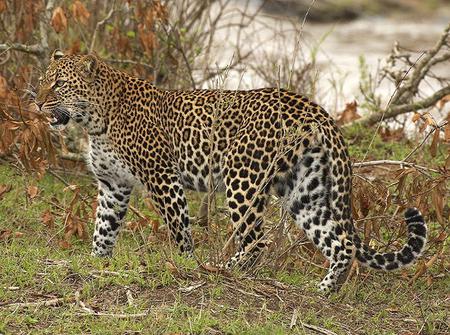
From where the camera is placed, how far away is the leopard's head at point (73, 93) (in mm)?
8609

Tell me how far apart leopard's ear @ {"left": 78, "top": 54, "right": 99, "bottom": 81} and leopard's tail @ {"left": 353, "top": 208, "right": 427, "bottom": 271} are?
2.52 m

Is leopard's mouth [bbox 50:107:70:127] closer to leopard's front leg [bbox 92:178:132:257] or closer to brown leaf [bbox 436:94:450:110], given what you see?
leopard's front leg [bbox 92:178:132:257]

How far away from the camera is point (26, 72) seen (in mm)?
10852

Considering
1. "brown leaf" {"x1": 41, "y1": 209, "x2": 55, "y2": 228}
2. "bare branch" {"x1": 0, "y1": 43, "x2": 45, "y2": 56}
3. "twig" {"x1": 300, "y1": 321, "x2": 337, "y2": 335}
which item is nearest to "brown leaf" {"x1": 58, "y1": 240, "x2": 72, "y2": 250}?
"brown leaf" {"x1": 41, "y1": 209, "x2": 55, "y2": 228}

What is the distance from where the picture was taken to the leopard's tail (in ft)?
25.3

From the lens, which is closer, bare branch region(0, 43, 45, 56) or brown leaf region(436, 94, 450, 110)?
brown leaf region(436, 94, 450, 110)

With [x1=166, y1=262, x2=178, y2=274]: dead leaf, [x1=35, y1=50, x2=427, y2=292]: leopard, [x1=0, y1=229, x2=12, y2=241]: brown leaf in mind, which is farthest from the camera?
[x1=0, y1=229, x2=12, y2=241]: brown leaf

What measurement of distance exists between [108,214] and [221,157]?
133 centimetres

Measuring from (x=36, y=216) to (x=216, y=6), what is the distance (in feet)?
36.2

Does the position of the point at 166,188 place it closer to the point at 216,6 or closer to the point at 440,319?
the point at 440,319

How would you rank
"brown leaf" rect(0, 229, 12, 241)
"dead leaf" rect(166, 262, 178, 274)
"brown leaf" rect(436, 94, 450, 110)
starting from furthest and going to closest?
"brown leaf" rect(436, 94, 450, 110)
"brown leaf" rect(0, 229, 12, 241)
"dead leaf" rect(166, 262, 178, 274)

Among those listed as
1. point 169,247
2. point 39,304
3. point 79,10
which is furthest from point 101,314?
point 79,10

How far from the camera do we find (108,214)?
901 centimetres

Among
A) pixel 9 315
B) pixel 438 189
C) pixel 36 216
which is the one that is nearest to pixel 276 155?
pixel 438 189
